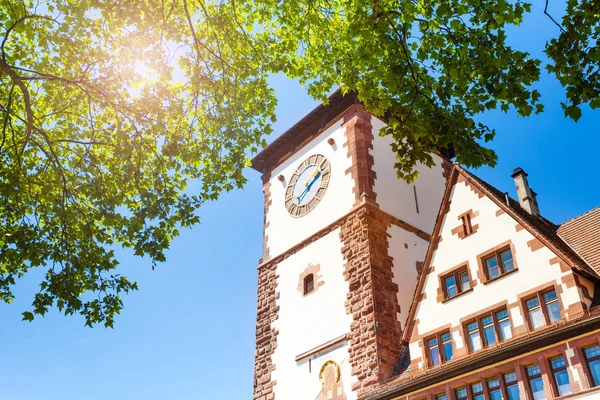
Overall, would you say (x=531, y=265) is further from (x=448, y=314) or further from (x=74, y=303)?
(x=74, y=303)

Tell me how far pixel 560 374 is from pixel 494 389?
75.8 inches

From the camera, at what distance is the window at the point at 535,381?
16.1 metres

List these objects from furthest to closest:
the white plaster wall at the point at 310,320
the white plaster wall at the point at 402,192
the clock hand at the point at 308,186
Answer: the clock hand at the point at 308,186, the white plaster wall at the point at 402,192, the white plaster wall at the point at 310,320

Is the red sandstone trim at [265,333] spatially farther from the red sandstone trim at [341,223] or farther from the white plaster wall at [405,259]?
the white plaster wall at [405,259]

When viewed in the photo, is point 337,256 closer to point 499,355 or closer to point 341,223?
point 341,223

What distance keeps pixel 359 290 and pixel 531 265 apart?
799 centimetres

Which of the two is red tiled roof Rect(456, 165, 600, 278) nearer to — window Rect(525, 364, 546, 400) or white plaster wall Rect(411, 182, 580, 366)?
white plaster wall Rect(411, 182, 580, 366)

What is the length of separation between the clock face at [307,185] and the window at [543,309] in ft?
44.5

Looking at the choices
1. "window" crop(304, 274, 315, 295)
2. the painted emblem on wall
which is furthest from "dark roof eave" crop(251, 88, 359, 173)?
the painted emblem on wall

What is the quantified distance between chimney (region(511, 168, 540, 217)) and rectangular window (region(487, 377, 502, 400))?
30.4 ft

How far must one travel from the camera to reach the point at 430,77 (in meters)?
14.1

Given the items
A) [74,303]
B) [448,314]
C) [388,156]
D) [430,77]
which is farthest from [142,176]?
[388,156]

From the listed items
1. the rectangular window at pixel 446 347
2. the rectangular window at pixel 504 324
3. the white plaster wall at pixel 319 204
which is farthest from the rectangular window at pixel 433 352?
the white plaster wall at pixel 319 204

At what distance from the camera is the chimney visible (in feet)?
81.7
